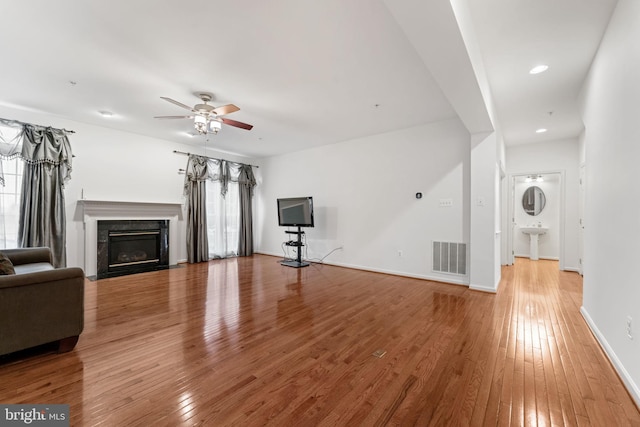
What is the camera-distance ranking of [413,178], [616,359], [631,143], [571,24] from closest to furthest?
[631,143]
[616,359]
[571,24]
[413,178]

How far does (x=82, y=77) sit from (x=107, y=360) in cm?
321

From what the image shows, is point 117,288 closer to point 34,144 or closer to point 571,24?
point 34,144

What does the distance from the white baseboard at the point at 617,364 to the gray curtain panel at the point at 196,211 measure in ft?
21.5

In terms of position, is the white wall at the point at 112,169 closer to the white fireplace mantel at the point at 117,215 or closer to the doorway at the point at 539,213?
the white fireplace mantel at the point at 117,215

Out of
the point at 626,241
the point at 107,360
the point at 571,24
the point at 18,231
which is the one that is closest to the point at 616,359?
the point at 626,241

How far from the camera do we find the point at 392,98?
377cm

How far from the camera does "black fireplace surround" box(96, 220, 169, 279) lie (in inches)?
196

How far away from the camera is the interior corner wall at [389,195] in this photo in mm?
4555

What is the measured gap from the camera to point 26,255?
3367 mm

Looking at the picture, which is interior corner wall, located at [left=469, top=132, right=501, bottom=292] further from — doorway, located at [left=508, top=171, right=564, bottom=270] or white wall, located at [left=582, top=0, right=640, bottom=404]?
doorway, located at [left=508, top=171, right=564, bottom=270]

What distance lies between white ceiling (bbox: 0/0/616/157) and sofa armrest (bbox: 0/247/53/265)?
210cm

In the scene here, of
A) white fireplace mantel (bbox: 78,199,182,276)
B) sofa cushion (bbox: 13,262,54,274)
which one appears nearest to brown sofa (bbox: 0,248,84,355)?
sofa cushion (bbox: 13,262,54,274)

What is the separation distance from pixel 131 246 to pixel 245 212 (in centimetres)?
272

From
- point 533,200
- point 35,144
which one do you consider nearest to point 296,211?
point 35,144
